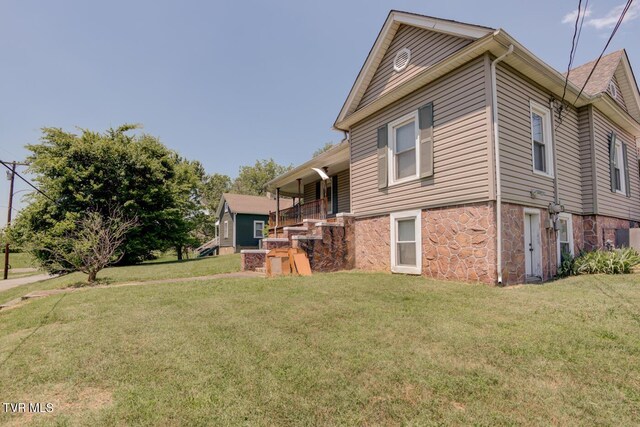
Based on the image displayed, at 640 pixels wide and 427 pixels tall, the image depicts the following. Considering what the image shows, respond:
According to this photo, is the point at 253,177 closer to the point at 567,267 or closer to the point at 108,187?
the point at 108,187

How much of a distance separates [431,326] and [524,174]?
15.7 feet

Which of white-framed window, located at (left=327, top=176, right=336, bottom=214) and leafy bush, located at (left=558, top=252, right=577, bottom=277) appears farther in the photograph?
white-framed window, located at (left=327, top=176, right=336, bottom=214)

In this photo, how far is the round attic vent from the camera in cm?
815

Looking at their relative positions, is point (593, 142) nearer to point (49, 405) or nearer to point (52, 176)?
point (49, 405)

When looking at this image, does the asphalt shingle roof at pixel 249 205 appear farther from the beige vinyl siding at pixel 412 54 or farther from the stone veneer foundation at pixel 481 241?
the stone veneer foundation at pixel 481 241

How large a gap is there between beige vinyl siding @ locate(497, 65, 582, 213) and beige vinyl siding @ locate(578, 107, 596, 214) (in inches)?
22.0

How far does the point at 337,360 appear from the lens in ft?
9.18

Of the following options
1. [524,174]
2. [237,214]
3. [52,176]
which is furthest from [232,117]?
[524,174]

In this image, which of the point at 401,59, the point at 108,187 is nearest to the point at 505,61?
the point at 401,59

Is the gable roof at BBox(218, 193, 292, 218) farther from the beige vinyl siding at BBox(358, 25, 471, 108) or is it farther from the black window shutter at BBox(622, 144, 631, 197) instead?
the black window shutter at BBox(622, 144, 631, 197)

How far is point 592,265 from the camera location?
6.90m

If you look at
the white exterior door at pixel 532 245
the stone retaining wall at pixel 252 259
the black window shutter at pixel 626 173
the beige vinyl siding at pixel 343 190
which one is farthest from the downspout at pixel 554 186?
the stone retaining wall at pixel 252 259

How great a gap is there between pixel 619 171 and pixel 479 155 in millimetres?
6874

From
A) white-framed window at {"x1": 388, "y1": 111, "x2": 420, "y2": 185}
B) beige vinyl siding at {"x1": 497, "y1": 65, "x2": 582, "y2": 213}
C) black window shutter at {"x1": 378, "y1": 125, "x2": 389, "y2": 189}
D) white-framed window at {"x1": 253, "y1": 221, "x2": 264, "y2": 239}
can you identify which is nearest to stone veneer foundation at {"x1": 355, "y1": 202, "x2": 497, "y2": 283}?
beige vinyl siding at {"x1": 497, "y1": 65, "x2": 582, "y2": 213}
